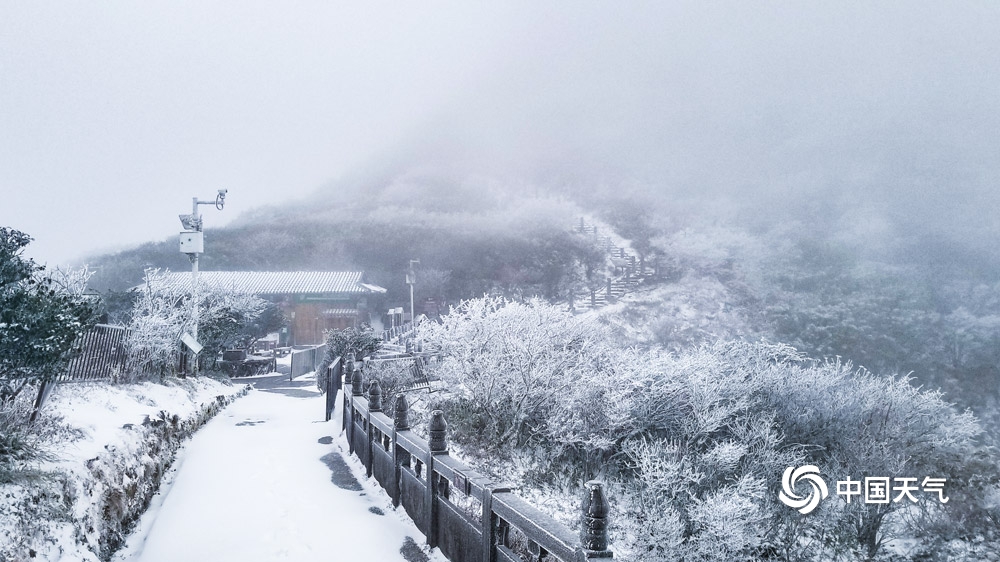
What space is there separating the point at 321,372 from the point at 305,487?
495 inches

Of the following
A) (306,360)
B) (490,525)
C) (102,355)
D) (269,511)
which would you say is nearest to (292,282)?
(306,360)

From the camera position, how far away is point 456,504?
5.97 meters

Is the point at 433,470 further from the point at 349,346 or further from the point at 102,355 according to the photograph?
the point at 349,346

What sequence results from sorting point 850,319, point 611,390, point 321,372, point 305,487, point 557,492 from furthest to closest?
1. point 850,319
2. point 321,372
3. point 611,390
4. point 557,492
5. point 305,487

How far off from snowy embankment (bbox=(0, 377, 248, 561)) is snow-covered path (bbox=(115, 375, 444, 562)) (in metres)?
0.35

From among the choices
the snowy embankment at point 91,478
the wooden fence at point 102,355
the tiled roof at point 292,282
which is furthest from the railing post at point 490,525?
the tiled roof at point 292,282

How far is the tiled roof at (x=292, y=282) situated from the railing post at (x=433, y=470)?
101 feet

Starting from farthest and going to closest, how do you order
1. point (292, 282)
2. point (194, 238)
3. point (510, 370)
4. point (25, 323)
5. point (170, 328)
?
1. point (292, 282)
2. point (194, 238)
3. point (170, 328)
4. point (510, 370)
5. point (25, 323)

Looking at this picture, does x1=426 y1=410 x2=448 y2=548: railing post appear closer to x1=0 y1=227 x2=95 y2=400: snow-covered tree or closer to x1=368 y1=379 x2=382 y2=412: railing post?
x1=368 y1=379 x2=382 y2=412: railing post

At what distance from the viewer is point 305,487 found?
719cm

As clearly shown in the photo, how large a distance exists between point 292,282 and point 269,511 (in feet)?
107

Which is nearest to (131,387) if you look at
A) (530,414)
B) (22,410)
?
(22,410)

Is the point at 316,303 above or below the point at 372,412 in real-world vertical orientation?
above

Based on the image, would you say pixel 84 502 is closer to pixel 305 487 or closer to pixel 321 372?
pixel 305 487
